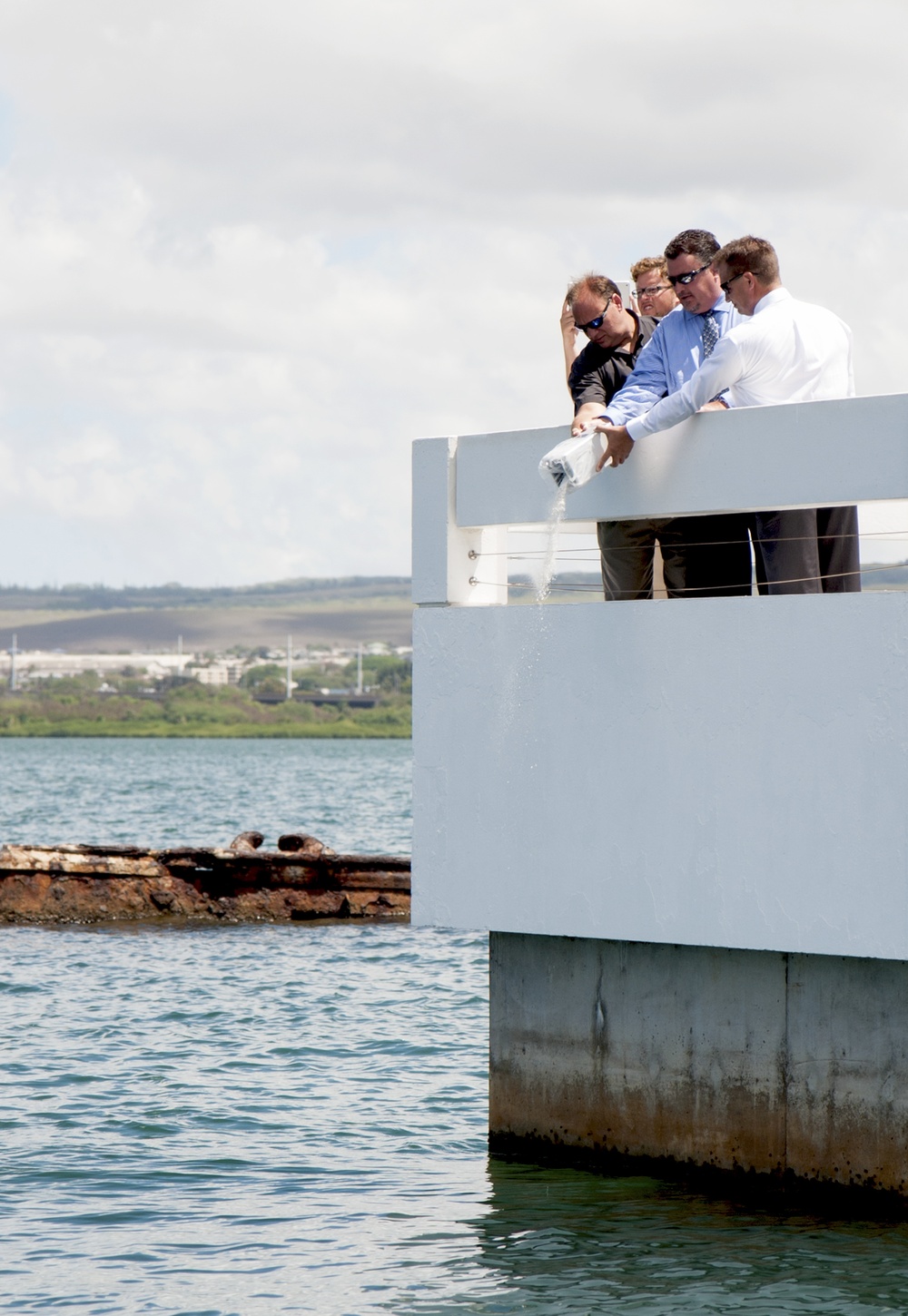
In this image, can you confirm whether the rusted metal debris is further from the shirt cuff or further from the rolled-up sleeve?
the rolled-up sleeve

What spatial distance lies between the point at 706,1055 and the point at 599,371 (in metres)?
3.09

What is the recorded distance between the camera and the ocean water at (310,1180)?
698cm

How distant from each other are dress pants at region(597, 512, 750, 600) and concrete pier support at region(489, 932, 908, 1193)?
157 centimetres

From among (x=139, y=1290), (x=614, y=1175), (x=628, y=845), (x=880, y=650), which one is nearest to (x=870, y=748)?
(x=880, y=650)

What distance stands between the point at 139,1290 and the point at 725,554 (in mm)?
3951

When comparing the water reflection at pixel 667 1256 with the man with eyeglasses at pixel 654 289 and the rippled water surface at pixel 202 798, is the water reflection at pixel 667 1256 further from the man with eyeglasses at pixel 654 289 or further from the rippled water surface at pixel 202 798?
the rippled water surface at pixel 202 798

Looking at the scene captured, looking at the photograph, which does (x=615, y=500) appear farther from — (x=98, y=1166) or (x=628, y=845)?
(x=98, y=1166)

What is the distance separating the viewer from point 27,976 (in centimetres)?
1744

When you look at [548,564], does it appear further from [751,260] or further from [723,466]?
[751,260]

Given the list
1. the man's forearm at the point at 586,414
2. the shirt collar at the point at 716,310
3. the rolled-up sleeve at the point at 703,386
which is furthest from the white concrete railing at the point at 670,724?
the shirt collar at the point at 716,310

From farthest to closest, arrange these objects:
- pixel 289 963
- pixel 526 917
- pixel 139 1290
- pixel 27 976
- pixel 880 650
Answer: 1. pixel 289 963
2. pixel 27 976
3. pixel 526 917
4. pixel 139 1290
5. pixel 880 650

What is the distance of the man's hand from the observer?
7.27 meters

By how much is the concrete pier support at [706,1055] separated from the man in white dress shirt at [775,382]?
1.63 meters

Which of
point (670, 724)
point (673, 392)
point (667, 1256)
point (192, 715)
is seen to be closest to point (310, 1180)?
point (667, 1256)
